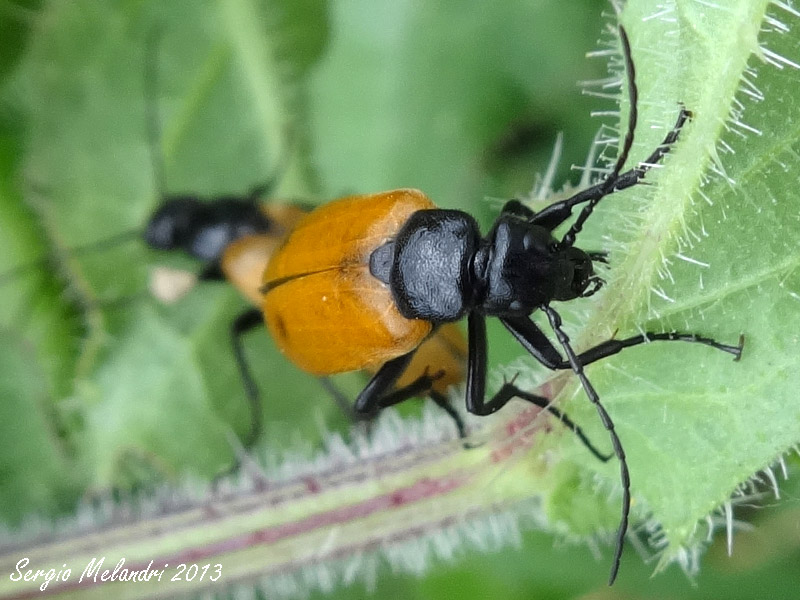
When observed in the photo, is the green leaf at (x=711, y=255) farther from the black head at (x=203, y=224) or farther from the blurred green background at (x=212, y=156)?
the black head at (x=203, y=224)

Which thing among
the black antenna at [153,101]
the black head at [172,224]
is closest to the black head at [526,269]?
the black head at [172,224]

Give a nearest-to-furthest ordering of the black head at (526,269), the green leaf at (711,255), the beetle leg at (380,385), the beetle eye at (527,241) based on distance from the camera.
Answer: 1. the green leaf at (711,255)
2. the black head at (526,269)
3. the beetle eye at (527,241)
4. the beetle leg at (380,385)

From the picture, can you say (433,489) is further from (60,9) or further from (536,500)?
(60,9)

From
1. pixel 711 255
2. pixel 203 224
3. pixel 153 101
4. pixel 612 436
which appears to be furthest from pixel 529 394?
pixel 153 101

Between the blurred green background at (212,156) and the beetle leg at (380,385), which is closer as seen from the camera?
the beetle leg at (380,385)

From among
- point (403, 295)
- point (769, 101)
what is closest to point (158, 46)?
point (403, 295)

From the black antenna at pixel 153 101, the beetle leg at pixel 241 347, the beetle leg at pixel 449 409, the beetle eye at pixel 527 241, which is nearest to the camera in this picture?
the beetle eye at pixel 527 241

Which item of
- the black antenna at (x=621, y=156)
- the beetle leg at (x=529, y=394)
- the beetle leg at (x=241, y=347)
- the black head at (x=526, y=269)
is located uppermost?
the black antenna at (x=621, y=156)
